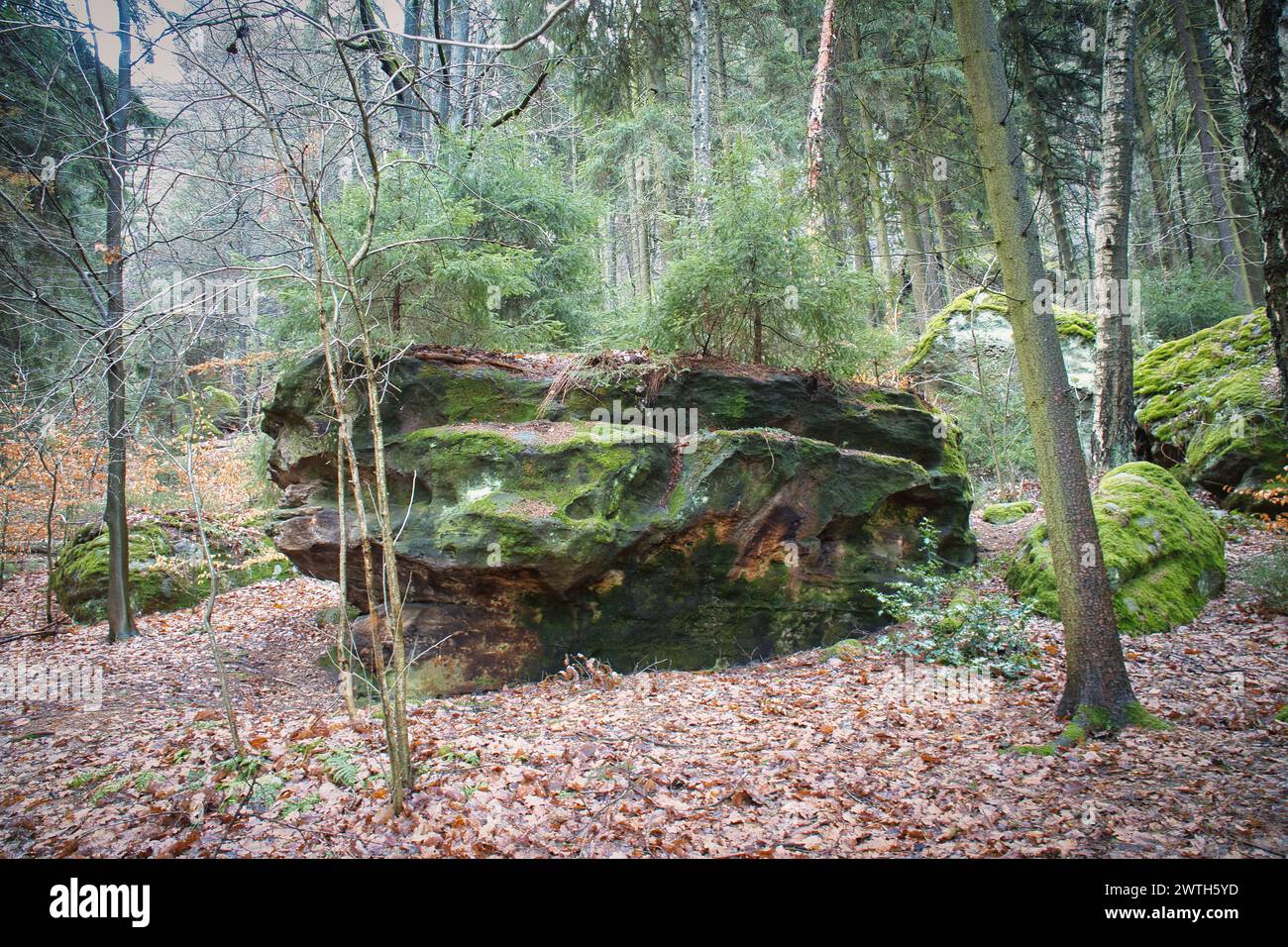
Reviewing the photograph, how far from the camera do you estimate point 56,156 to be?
337 inches

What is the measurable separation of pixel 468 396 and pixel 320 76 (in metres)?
3.54

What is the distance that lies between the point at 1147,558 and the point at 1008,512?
494 centimetres

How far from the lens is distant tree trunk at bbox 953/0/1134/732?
4473mm

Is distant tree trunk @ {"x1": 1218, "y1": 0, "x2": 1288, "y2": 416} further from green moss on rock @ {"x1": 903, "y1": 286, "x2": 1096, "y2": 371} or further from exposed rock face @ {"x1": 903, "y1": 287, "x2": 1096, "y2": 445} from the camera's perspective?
green moss on rock @ {"x1": 903, "y1": 286, "x2": 1096, "y2": 371}

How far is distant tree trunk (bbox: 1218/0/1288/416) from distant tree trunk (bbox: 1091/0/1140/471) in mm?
6051

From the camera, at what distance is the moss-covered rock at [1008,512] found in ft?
36.7

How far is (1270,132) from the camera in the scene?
3133mm

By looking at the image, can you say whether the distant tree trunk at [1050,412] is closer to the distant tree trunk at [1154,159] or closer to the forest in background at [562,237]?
the forest in background at [562,237]

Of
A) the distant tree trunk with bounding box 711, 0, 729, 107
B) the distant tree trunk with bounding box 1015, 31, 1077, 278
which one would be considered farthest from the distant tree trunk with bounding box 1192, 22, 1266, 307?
the distant tree trunk with bounding box 711, 0, 729, 107

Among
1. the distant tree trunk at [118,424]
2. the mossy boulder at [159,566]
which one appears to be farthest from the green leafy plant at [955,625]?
the mossy boulder at [159,566]

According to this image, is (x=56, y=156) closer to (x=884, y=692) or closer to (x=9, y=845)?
(x=9, y=845)

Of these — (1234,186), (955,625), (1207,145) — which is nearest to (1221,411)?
(955,625)

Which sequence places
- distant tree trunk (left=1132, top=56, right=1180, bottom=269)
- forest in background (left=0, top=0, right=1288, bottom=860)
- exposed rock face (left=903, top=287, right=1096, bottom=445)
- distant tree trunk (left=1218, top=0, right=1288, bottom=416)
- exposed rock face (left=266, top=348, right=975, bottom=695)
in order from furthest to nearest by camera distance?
1. distant tree trunk (left=1132, top=56, right=1180, bottom=269)
2. exposed rock face (left=903, top=287, right=1096, bottom=445)
3. exposed rock face (left=266, top=348, right=975, bottom=695)
4. forest in background (left=0, top=0, right=1288, bottom=860)
5. distant tree trunk (left=1218, top=0, right=1288, bottom=416)

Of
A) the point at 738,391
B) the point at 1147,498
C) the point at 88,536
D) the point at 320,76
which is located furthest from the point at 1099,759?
the point at 88,536
